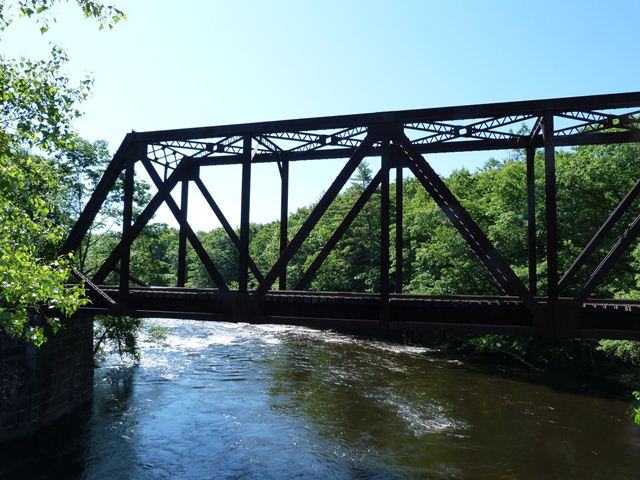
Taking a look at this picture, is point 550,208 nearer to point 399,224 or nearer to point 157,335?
point 399,224

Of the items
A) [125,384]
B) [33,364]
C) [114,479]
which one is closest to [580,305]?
[114,479]

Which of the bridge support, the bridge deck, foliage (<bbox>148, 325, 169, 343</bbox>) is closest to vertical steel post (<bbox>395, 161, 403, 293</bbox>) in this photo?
the bridge deck

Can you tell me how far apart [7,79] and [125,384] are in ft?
48.6

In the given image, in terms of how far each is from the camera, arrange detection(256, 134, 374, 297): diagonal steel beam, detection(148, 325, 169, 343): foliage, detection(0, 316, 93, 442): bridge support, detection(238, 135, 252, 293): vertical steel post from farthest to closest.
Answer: detection(148, 325, 169, 343): foliage, detection(0, 316, 93, 442): bridge support, detection(238, 135, 252, 293): vertical steel post, detection(256, 134, 374, 297): diagonal steel beam

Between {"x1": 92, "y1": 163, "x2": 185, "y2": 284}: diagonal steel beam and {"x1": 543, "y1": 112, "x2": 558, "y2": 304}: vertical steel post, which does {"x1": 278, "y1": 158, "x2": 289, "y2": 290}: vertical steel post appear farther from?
{"x1": 543, "y1": 112, "x2": 558, "y2": 304}: vertical steel post

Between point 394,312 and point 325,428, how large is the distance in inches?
244

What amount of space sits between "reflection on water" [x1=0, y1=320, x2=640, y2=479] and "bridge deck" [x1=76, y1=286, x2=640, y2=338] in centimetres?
394

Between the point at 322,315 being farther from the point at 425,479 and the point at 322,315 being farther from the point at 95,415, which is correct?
the point at 95,415

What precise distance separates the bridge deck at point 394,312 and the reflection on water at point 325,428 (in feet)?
12.9

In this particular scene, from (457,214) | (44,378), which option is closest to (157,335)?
(44,378)

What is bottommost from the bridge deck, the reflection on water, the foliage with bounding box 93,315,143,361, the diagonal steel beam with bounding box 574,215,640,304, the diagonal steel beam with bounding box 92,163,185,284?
the reflection on water

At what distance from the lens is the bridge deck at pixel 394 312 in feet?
29.9

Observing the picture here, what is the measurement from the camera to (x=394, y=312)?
34.7ft

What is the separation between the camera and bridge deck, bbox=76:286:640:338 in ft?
29.9
